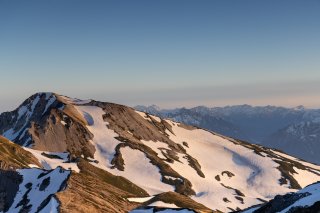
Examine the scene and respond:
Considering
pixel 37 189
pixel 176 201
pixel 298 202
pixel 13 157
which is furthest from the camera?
pixel 13 157

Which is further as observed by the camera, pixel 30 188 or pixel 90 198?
pixel 30 188

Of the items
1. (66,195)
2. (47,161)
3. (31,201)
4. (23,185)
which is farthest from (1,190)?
(47,161)

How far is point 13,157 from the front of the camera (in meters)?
153

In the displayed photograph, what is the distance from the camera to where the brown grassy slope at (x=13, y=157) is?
13635 centimetres

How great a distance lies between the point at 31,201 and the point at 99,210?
1615cm

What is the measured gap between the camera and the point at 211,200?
7352 inches

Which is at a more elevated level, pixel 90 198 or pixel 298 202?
pixel 298 202

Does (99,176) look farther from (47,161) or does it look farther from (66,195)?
(66,195)

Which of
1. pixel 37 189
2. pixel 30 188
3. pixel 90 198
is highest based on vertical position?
pixel 37 189

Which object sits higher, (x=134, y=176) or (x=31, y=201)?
(x=31, y=201)

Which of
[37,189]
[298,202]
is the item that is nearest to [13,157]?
[37,189]

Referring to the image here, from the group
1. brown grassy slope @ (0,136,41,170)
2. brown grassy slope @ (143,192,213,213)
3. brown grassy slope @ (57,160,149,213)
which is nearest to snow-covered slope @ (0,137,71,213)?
brown grassy slope @ (57,160,149,213)

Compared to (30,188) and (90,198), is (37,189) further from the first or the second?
(90,198)

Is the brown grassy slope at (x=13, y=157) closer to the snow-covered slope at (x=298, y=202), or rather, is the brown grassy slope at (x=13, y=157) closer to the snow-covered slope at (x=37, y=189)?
the snow-covered slope at (x=37, y=189)
